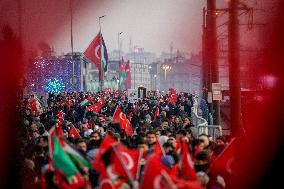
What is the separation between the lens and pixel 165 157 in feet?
27.2

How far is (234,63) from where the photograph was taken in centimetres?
1359

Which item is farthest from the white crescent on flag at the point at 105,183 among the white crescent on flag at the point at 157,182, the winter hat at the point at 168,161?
the winter hat at the point at 168,161

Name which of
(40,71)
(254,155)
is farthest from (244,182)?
(40,71)

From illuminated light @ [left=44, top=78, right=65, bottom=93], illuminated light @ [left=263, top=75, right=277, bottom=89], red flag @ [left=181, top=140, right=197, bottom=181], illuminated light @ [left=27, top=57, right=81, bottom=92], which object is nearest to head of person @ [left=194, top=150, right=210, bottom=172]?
red flag @ [left=181, top=140, right=197, bottom=181]

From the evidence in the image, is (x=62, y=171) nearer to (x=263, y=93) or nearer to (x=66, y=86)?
(x=263, y=93)

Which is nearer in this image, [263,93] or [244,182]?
[244,182]

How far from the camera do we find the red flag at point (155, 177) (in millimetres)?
6836

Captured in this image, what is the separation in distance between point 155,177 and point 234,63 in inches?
293

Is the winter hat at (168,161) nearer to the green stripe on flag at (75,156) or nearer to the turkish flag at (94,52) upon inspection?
the green stripe on flag at (75,156)

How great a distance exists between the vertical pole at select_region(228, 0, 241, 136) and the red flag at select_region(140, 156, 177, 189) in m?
6.85

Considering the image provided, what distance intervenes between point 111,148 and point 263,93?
19380 mm

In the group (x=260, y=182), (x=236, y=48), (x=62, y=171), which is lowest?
(x=260, y=182)

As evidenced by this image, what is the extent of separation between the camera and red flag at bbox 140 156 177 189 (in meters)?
6.84

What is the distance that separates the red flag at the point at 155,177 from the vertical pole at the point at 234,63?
685 cm
